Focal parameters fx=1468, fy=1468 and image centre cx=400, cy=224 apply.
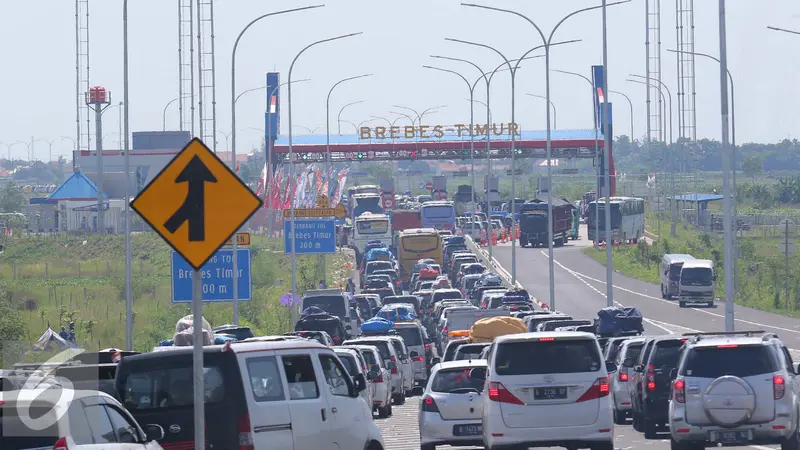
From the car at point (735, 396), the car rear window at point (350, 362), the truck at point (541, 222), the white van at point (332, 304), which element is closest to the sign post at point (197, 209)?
the car at point (735, 396)

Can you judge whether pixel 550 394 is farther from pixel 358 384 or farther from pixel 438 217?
pixel 438 217

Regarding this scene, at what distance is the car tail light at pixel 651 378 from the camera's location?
22594 mm

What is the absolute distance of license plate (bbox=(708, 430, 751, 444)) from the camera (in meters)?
17.7

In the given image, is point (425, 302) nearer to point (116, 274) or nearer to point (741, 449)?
point (116, 274)

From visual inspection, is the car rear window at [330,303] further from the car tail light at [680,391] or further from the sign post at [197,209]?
the sign post at [197,209]

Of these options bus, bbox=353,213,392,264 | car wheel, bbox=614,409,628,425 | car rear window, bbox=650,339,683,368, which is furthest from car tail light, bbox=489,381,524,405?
bus, bbox=353,213,392,264

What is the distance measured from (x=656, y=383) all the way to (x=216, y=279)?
15.8 meters

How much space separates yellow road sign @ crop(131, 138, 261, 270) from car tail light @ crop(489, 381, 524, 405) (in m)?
7.42

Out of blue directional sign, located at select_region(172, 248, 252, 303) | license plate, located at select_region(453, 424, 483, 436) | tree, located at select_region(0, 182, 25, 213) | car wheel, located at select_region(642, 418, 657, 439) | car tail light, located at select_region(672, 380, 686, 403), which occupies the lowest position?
car wheel, located at select_region(642, 418, 657, 439)

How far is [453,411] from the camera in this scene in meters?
21.1

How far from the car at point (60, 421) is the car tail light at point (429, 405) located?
976 cm

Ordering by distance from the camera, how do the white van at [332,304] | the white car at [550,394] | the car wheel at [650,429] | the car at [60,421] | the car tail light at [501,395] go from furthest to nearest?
the white van at [332,304] < the car wheel at [650,429] < the car tail light at [501,395] < the white car at [550,394] < the car at [60,421]

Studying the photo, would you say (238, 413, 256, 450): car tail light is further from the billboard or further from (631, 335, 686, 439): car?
the billboard

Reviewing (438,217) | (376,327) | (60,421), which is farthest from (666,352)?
(438,217)
